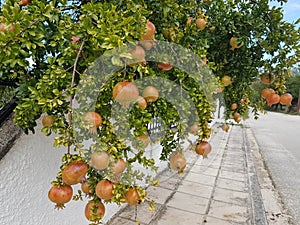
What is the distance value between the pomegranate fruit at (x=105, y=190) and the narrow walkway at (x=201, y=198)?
1594 millimetres

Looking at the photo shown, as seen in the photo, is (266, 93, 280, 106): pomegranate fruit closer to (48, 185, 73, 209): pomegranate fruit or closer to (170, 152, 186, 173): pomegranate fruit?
(170, 152, 186, 173): pomegranate fruit

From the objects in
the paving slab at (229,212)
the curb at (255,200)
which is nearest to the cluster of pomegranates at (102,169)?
the paving slab at (229,212)

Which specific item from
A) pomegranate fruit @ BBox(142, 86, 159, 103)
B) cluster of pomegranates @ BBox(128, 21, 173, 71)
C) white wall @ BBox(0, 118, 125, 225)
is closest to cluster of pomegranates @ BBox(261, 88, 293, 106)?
cluster of pomegranates @ BBox(128, 21, 173, 71)

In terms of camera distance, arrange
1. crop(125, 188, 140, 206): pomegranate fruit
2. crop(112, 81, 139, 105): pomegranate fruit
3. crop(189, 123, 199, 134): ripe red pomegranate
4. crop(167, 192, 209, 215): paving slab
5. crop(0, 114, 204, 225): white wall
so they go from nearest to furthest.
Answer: crop(112, 81, 139, 105): pomegranate fruit
crop(125, 188, 140, 206): pomegranate fruit
crop(189, 123, 199, 134): ripe red pomegranate
crop(0, 114, 204, 225): white wall
crop(167, 192, 209, 215): paving slab

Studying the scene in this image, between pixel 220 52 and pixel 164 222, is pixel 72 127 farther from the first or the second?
pixel 164 222

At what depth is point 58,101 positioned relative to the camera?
2.79ft

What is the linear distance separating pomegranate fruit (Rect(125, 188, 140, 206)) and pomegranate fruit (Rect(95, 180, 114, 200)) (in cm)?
6

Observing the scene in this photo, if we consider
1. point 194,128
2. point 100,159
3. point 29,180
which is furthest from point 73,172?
point 29,180

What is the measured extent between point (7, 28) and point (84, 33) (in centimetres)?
24

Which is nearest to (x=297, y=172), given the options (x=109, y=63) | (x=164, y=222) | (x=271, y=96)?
(x=164, y=222)

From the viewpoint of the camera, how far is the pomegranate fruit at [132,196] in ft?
3.02

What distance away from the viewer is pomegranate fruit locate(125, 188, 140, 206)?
0.92m

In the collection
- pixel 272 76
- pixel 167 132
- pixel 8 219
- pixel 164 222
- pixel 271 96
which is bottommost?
pixel 164 222

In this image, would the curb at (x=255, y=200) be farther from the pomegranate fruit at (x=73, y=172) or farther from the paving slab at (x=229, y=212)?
the pomegranate fruit at (x=73, y=172)
